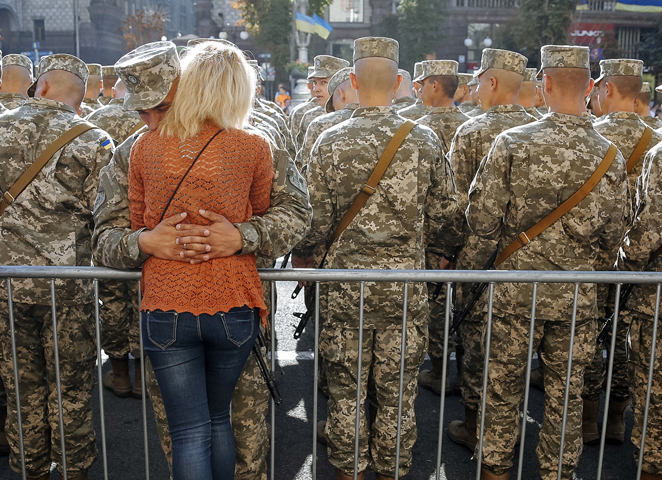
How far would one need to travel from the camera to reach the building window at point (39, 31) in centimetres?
5034

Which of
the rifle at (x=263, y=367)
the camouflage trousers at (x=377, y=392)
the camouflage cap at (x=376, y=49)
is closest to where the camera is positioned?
the rifle at (x=263, y=367)

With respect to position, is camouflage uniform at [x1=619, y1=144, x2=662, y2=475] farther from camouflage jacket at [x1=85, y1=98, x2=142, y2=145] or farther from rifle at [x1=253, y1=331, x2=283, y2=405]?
camouflage jacket at [x1=85, y1=98, x2=142, y2=145]

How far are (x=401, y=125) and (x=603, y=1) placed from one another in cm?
4658

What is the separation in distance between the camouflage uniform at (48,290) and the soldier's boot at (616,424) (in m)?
3.12

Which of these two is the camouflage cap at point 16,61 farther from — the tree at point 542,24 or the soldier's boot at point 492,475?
the tree at point 542,24

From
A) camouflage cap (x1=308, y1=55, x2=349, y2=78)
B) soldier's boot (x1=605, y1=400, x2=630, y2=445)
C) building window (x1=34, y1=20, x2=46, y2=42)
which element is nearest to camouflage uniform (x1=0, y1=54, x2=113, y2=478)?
soldier's boot (x1=605, y1=400, x2=630, y2=445)

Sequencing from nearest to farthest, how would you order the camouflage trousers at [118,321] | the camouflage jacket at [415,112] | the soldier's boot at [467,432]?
the soldier's boot at [467,432], the camouflage trousers at [118,321], the camouflage jacket at [415,112]

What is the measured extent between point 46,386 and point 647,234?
337 centimetres

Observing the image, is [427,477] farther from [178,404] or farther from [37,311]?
[37,311]

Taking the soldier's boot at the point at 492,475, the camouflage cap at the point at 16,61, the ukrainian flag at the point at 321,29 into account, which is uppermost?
the ukrainian flag at the point at 321,29

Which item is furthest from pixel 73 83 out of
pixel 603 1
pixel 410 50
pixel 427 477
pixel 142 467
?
pixel 603 1

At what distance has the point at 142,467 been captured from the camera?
12.0 ft

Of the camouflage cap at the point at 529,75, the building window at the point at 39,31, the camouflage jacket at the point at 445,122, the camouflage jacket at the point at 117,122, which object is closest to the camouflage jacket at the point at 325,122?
the camouflage jacket at the point at 445,122

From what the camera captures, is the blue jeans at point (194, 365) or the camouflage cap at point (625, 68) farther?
the camouflage cap at point (625, 68)
